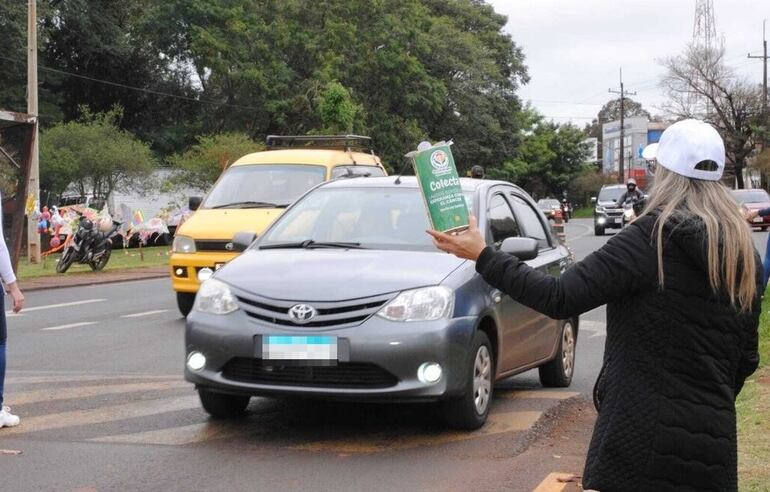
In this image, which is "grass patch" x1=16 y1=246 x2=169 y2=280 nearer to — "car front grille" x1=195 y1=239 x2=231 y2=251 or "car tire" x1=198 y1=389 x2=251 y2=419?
"car front grille" x1=195 y1=239 x2=231 y2=251

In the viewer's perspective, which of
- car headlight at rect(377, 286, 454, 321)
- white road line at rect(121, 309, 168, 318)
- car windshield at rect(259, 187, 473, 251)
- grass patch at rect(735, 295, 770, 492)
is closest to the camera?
grass patch at rect(735, 295, 770, 492)

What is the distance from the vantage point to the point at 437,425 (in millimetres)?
7094

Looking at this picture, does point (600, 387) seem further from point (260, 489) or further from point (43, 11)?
point (43, 11)

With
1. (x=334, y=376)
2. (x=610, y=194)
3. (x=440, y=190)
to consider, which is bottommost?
(x=334, y=376)

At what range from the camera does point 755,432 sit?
22.1ft

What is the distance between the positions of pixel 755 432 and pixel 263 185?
8946 millimetres

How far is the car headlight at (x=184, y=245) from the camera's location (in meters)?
13.6

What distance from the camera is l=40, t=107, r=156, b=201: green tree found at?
4091 cm

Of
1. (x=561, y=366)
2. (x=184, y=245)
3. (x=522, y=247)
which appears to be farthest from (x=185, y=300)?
(x=522, y=247)

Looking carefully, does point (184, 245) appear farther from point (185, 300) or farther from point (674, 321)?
point (674, 321)

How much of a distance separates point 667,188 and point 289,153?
12442 millimetres

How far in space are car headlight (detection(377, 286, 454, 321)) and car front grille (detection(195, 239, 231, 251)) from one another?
7184mm

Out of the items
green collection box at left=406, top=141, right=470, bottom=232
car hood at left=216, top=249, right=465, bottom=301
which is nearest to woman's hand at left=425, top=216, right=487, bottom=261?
green collection box at left=406, top=141, right=470, bottom=232

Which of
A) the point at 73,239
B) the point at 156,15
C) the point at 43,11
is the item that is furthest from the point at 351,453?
the point at 156,15
